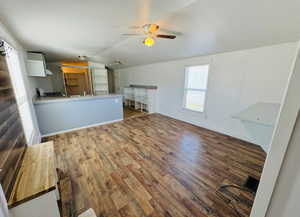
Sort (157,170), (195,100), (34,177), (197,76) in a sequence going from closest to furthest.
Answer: (34,177) < (157,170) < (197,76) < (195,100)

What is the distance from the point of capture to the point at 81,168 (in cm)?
200

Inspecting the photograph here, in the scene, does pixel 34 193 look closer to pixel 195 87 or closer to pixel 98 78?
pixel 195 87

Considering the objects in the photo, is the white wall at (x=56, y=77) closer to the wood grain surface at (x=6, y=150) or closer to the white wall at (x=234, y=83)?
the white wall at (x=234, y=83)

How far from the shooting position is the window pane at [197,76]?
12.1ft

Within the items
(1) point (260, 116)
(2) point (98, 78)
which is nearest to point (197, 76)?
(1) point (260, 116)

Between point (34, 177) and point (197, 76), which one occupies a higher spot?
point (197, 76)

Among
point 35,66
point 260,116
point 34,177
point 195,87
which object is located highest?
point 35,66

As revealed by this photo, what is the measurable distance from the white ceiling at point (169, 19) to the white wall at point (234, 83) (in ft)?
1.02

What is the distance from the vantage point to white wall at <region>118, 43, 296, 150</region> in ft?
7.70

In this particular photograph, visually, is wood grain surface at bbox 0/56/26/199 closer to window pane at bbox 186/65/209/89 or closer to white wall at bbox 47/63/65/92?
window pane at bbox 186/65/209/89

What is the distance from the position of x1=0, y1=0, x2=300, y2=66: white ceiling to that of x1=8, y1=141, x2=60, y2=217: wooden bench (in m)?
1.93

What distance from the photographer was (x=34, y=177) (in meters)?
1.13

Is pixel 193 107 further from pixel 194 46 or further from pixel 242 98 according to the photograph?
pixel 194 46

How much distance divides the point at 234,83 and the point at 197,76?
119cm
